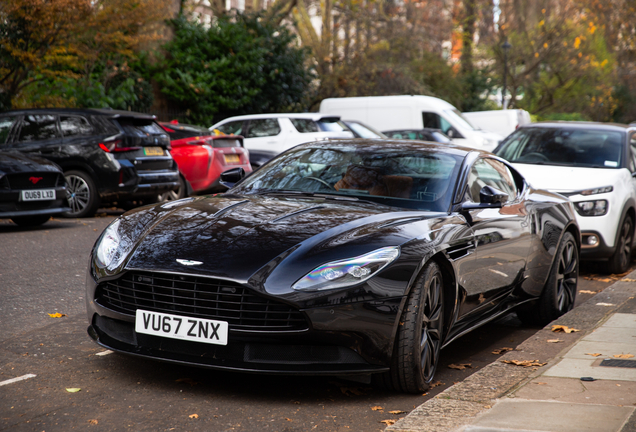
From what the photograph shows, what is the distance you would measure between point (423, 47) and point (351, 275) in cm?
3482

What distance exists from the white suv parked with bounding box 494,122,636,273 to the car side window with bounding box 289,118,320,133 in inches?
287

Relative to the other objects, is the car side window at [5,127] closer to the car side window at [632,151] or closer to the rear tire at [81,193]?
the rear tire at [81,193]

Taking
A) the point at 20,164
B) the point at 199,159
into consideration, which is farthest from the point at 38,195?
the point at 199,159

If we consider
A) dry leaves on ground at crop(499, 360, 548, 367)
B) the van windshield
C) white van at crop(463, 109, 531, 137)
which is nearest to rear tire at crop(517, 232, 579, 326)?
dry leaves on ground at crop(499, 360, 548, 367)

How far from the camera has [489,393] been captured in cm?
408

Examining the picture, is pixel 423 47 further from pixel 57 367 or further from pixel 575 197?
pixel 57 367

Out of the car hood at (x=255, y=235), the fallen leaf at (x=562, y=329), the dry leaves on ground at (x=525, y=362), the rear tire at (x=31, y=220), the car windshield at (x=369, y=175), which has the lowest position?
the rear tire at (x=31, y=220)

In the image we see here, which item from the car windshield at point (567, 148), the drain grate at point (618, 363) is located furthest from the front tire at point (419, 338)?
the car windshield at point (567, 148)

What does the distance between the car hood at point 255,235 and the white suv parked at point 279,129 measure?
12.3 meters

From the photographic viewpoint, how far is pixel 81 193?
39.5 feet

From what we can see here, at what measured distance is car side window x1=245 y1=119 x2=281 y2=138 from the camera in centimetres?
1733

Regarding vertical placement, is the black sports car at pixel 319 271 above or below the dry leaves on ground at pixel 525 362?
above

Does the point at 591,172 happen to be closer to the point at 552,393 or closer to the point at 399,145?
the point at 399,145

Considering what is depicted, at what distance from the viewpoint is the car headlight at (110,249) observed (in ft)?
14.0
